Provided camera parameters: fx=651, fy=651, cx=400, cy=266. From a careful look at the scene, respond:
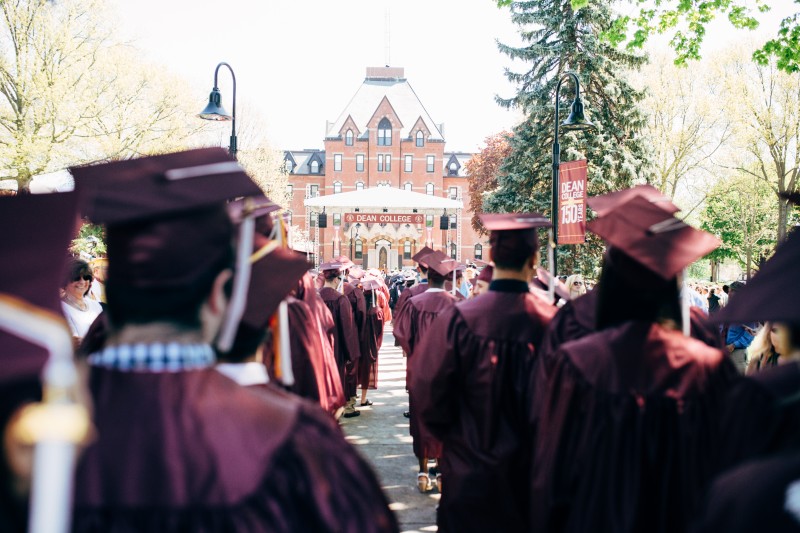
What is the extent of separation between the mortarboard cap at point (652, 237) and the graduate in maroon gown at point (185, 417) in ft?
4.65

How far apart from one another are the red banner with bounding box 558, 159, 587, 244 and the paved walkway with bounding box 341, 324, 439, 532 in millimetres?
3834

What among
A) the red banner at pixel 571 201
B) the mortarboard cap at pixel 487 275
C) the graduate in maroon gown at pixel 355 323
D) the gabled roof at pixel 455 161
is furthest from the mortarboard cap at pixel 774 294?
the gabled roof at pixel 455 161

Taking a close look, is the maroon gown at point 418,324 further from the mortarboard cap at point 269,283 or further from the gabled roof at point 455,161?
the gabled roof at point 455,161

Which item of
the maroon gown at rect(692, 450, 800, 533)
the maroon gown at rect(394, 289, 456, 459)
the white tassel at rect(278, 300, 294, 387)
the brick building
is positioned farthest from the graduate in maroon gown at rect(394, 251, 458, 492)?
the brick building

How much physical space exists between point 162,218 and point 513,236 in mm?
2709

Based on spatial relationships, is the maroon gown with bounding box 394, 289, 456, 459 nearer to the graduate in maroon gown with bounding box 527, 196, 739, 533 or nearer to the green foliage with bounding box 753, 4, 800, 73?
the graduate in maroon gown with bounding box 527, 196, 739, 533

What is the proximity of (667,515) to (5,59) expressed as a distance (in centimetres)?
2401

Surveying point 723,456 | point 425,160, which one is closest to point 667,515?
point 723,456

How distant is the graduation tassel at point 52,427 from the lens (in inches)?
46.2

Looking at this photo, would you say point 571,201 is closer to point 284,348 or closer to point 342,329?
point 342,329

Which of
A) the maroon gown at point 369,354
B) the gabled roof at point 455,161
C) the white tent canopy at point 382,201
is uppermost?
the gabled roof at point 455,161

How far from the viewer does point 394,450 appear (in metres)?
7.70

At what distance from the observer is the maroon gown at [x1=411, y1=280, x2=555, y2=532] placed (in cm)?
360

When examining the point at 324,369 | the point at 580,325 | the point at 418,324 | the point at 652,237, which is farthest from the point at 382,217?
the point at 652,237
